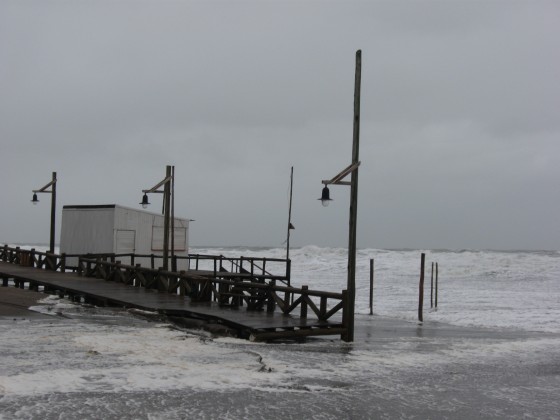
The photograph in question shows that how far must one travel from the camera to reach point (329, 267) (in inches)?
2141

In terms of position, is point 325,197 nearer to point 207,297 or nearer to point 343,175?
point 343,175

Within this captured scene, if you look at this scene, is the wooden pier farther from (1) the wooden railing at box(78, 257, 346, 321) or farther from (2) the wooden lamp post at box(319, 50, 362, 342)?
(2) the wooden lamp post at box(319, 50, 362, 342)

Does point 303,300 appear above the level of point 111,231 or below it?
below

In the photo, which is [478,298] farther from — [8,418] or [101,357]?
[8,418]

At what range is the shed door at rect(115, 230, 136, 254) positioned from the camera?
29484mm

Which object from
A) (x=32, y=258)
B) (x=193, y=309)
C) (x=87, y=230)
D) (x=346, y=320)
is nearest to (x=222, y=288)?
(x=193, y=309)

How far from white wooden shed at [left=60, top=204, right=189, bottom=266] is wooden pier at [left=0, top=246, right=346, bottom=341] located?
3562mm

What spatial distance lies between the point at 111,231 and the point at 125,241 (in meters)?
0.92

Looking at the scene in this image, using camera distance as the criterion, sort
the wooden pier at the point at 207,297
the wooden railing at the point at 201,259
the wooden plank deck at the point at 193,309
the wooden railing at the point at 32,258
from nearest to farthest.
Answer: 1. the wooden plank deck at the point at 193,309
2. the wooden pier at the point at 207,297
3. the wooden railing at the point at 201,259
4. the wooden railing at the point at 32,258

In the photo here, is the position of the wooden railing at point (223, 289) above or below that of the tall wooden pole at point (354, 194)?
below

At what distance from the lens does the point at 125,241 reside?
29812mm

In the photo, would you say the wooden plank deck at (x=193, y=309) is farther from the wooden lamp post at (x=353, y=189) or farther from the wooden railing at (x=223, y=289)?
the wooden lamp post at (x=353, y=189)

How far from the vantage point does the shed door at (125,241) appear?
96.7 ft

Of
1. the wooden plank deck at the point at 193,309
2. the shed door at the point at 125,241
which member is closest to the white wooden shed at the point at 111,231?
the shed door at the point at 125,241
